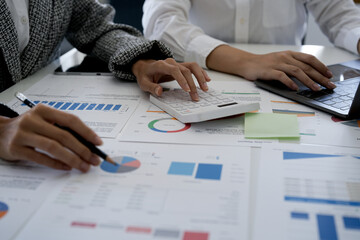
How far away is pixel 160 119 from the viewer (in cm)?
65

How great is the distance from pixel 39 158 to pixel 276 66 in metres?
0.55

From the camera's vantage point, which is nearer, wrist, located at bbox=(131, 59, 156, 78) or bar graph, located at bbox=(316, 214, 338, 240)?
bar graph, located at bbox=(316, 214, 338, 240)

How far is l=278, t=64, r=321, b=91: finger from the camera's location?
74cm

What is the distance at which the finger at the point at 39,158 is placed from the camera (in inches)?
19.0

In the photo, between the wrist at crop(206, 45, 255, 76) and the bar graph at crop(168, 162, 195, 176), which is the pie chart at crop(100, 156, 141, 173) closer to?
the bar graph at crop(168, 162, 195, 176)

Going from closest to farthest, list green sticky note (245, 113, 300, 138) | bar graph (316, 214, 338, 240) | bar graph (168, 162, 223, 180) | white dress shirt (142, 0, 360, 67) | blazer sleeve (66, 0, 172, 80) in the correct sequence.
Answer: bar graph (316, 214, 338, 240) → bar graph (168, 162, 223, 180) → green sticky note (245, 113, 300, 138) → blazer sleeve (66, 0, 172, 80) → white dress shirt (142, 0, 360, 67)

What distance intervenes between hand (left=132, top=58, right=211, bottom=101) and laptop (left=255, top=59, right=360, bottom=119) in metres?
0.16

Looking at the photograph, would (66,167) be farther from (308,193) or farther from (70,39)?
(70,39)

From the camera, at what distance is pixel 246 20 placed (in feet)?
3.82

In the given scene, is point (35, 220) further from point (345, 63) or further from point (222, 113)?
point (345, 63)

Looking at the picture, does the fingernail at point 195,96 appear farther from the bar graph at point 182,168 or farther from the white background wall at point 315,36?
the white background wall at point 315,36

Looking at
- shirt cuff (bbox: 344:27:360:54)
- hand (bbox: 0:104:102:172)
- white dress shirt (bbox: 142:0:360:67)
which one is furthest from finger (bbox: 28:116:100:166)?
shirt cuff (bbox: 344:27:360:54)

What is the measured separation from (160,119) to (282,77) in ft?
0.99

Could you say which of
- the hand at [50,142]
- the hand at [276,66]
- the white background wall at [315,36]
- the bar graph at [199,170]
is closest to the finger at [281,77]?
A: the hand at [276,66]
